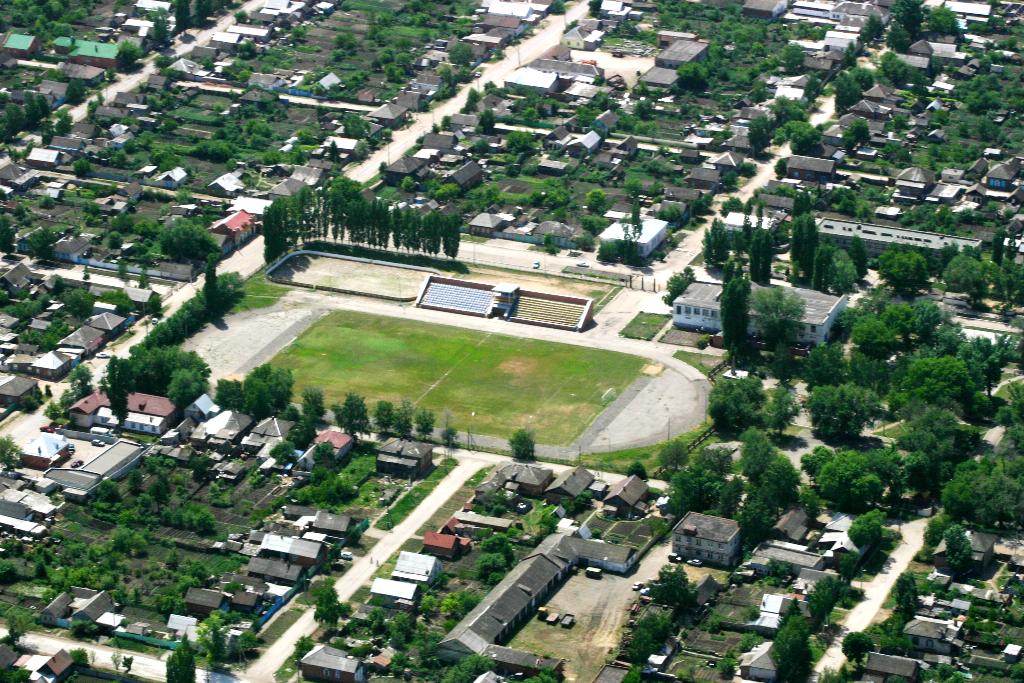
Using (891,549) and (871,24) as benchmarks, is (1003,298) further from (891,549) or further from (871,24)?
(871,24)

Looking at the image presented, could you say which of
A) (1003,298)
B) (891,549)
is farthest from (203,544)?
(1003,298)

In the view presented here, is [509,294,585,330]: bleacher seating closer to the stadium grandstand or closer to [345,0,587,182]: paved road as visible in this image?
the stadium grandstand

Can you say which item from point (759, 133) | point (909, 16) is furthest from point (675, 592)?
point (909, 16)

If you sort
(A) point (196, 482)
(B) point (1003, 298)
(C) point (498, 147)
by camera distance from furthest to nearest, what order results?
(C) point (498, 147), (B) point (1003, 298), (A) point (196, 482)

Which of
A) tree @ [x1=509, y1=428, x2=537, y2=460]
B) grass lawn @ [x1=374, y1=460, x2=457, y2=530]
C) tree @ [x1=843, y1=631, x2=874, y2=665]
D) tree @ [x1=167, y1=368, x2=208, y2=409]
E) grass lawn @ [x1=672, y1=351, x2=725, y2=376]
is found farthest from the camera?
grass lawn @ [x1=672, y1=351, x2=725, y2=376]

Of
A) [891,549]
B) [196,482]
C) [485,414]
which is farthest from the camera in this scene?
[485,414]

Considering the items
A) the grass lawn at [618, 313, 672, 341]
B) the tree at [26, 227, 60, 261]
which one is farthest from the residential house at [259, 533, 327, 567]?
the tree at [26, 227, 60, 261]
